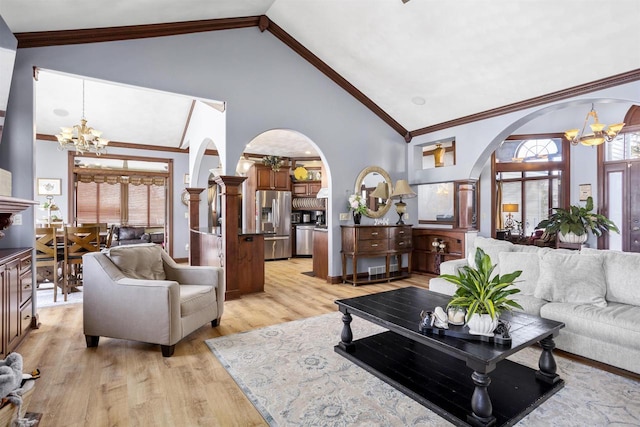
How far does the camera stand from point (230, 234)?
461cm

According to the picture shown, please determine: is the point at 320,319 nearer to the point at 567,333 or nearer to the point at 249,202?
the point at 567,333

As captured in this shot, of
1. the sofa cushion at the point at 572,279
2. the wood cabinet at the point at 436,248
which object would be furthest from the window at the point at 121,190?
the sofa cushion at the point at 572,279

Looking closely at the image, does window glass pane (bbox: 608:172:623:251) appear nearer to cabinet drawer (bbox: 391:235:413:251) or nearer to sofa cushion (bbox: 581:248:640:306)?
cabinet drawer (bbox: 391:235:413:251)

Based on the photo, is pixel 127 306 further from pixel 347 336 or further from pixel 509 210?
pixel 509 210

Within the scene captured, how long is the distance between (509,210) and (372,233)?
5.66 m

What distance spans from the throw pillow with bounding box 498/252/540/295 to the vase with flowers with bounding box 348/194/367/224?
2481 mm

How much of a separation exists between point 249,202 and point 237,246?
4035 millimetres

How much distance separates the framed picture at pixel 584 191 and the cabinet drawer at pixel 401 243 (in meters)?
4.46

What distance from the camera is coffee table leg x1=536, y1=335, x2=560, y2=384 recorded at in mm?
2166

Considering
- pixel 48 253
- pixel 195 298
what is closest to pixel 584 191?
pixel 195 298

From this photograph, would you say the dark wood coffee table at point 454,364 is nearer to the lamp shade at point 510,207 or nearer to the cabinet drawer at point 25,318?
the cabinet drawer at point 25,318

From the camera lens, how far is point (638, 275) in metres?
2.65

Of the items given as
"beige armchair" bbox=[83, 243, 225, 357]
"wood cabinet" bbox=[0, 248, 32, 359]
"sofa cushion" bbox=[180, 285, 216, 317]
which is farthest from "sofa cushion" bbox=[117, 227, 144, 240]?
"sofa cushion" bbox=[180, 285, 216, 317]

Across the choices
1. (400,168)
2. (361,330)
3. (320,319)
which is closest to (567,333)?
(361,330)
